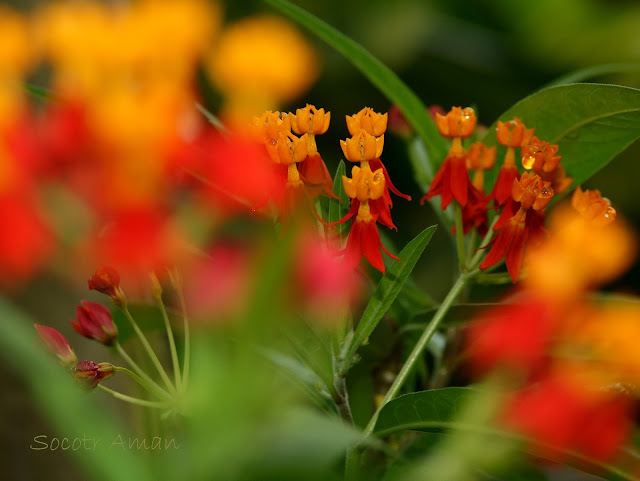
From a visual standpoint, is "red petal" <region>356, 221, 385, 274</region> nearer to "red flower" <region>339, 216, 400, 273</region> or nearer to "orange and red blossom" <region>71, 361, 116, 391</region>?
"red flower" <region>339, 216, 400, 273</region>

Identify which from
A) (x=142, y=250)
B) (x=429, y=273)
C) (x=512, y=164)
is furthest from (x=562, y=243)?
(x=429, y=273)

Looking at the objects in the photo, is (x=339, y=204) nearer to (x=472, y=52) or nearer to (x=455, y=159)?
(x=455, y=159)

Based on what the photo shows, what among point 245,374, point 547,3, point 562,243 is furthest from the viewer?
point 547,3

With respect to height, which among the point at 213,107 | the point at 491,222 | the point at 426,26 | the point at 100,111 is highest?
the point at 100,111

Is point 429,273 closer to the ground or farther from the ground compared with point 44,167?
closer to the ground

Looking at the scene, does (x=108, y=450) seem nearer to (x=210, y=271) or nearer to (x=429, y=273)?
(x=210, y=271)

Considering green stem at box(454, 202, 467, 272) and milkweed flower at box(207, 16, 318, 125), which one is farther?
green stem at box(454, 202, 467, 272)

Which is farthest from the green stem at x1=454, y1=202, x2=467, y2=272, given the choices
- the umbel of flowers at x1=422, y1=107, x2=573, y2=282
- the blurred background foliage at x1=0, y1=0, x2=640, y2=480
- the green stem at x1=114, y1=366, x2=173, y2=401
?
the blurred background foliage at x1=0, y1=0, x2=640, y2=480
